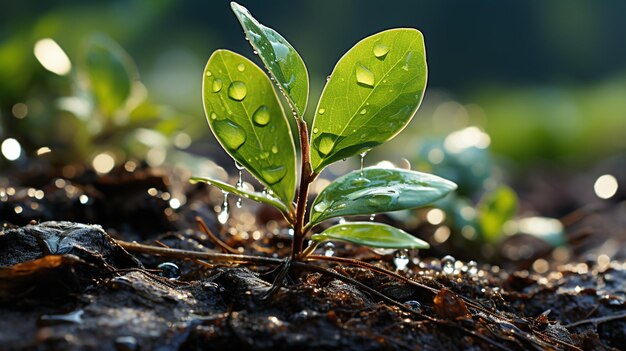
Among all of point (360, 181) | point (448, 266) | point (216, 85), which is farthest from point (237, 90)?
point (448, 266)

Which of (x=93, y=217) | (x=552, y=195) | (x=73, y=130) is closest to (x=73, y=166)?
(x=73, y=130)

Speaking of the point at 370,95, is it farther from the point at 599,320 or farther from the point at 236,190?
the point at 599,320

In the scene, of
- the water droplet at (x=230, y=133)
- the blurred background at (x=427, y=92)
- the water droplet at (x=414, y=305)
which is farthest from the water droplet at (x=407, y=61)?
the blurred background at (x=427, y=92)

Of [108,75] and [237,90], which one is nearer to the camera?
[237,90]

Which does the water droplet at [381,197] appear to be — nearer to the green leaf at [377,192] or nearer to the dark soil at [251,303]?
the green leaf at [377,192]

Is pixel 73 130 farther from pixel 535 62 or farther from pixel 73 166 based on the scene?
pixel 535 62
